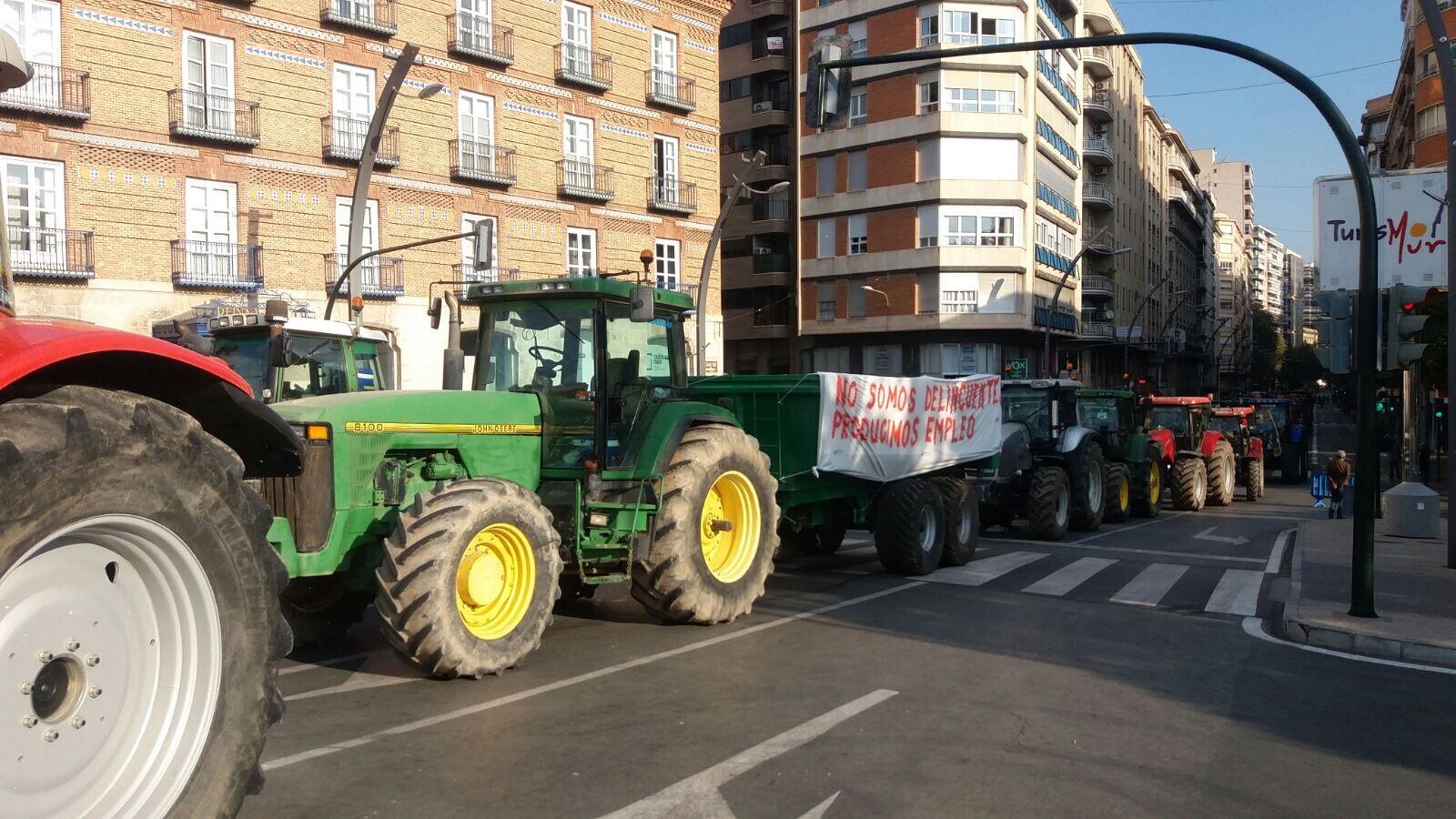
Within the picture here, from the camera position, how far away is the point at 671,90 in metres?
34.5

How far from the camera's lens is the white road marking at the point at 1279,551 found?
13.7m

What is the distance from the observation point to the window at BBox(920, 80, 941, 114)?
157ft

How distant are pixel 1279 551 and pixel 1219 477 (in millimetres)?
9121

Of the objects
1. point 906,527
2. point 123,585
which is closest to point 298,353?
point 906,527

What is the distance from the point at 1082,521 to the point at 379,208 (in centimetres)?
1856

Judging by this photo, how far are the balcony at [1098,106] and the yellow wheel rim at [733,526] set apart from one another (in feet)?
200

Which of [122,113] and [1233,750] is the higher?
[122,113]

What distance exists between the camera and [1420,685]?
7.48m

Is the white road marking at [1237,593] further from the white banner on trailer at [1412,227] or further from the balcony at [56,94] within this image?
the balcony at [56,94]

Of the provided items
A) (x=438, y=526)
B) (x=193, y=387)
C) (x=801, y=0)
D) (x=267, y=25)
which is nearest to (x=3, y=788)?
(x=193, y=387)

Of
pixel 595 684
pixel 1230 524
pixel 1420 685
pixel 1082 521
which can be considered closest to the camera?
pixel 595 684

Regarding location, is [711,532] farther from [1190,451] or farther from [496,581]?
[1190,451]

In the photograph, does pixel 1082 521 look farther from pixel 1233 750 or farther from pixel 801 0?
pixel 801 0

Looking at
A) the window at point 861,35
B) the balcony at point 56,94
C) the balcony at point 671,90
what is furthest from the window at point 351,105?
the window at point 861,35
